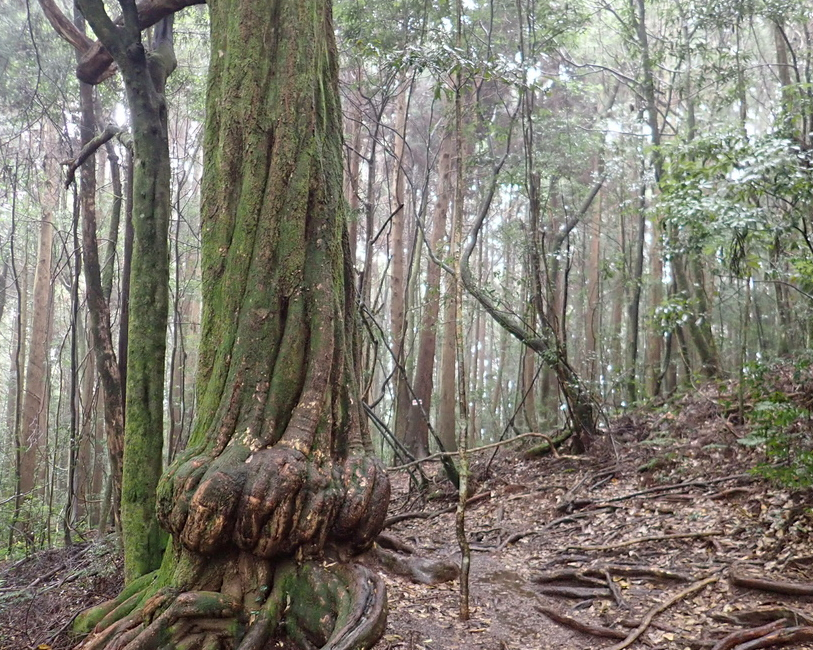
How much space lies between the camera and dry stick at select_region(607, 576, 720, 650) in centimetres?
397

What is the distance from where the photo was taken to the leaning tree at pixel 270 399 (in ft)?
12.1

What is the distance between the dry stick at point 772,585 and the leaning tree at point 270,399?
2.67 metres

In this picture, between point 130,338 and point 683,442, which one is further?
point 683,442

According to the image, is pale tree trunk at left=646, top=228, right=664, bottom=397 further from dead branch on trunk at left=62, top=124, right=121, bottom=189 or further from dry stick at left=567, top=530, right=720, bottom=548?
dead branch on trunk at left=62, top=124, right=121, bottom=189

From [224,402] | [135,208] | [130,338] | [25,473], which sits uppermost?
[135,208]

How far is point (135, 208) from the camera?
16.8ft

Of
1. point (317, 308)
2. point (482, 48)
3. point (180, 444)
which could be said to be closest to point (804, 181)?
point (317, 308)

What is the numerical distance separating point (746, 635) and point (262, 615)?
9.53ft

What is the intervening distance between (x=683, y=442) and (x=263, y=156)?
699 cm

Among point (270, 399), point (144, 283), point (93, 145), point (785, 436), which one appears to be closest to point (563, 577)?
point (785, 436)

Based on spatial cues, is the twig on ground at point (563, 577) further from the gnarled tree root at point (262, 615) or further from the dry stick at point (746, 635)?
the gnarled tree root at point (262, 615)

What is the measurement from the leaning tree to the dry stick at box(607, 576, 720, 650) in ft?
5.19

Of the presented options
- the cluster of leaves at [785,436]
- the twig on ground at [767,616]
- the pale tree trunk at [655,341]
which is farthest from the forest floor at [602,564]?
the pale tree trunk at [655,341]

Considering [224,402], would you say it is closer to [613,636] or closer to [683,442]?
[613,636]
